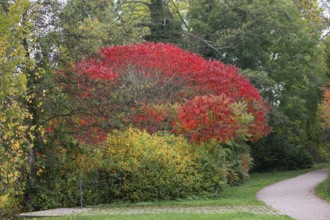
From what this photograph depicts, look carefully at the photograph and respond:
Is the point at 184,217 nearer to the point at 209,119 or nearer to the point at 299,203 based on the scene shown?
the point at 299,203


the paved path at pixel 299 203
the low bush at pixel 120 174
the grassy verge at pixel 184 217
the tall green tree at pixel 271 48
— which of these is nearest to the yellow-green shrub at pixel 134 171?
the low bush at pixel 120 174

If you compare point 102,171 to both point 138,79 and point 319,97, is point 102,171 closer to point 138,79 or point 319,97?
point 138,79

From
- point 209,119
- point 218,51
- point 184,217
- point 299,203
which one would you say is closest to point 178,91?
point 209,119

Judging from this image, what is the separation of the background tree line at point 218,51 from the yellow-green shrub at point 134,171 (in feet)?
3.18

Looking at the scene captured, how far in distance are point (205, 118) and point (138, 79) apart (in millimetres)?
4905

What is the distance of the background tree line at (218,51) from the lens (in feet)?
45.4

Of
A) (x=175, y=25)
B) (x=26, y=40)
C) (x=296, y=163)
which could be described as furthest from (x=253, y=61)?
(x=26, y=40)

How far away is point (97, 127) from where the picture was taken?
14172mm

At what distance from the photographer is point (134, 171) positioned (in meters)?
15.2

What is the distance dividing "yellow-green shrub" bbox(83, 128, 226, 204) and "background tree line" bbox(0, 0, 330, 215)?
0.97 metres

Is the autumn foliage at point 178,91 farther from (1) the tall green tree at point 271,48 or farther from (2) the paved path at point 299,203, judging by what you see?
(1) the tall green tree at point 271,48

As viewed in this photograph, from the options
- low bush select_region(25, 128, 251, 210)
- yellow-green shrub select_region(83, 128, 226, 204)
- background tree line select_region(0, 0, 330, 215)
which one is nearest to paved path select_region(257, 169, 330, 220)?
low bush select_region(25, 128, 251, 210)

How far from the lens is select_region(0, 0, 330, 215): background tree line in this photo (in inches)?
544

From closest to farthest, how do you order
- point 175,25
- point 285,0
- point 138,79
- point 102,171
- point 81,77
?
point 81,77
point 102,171
point 138,79
point 175,25
point 285,0
